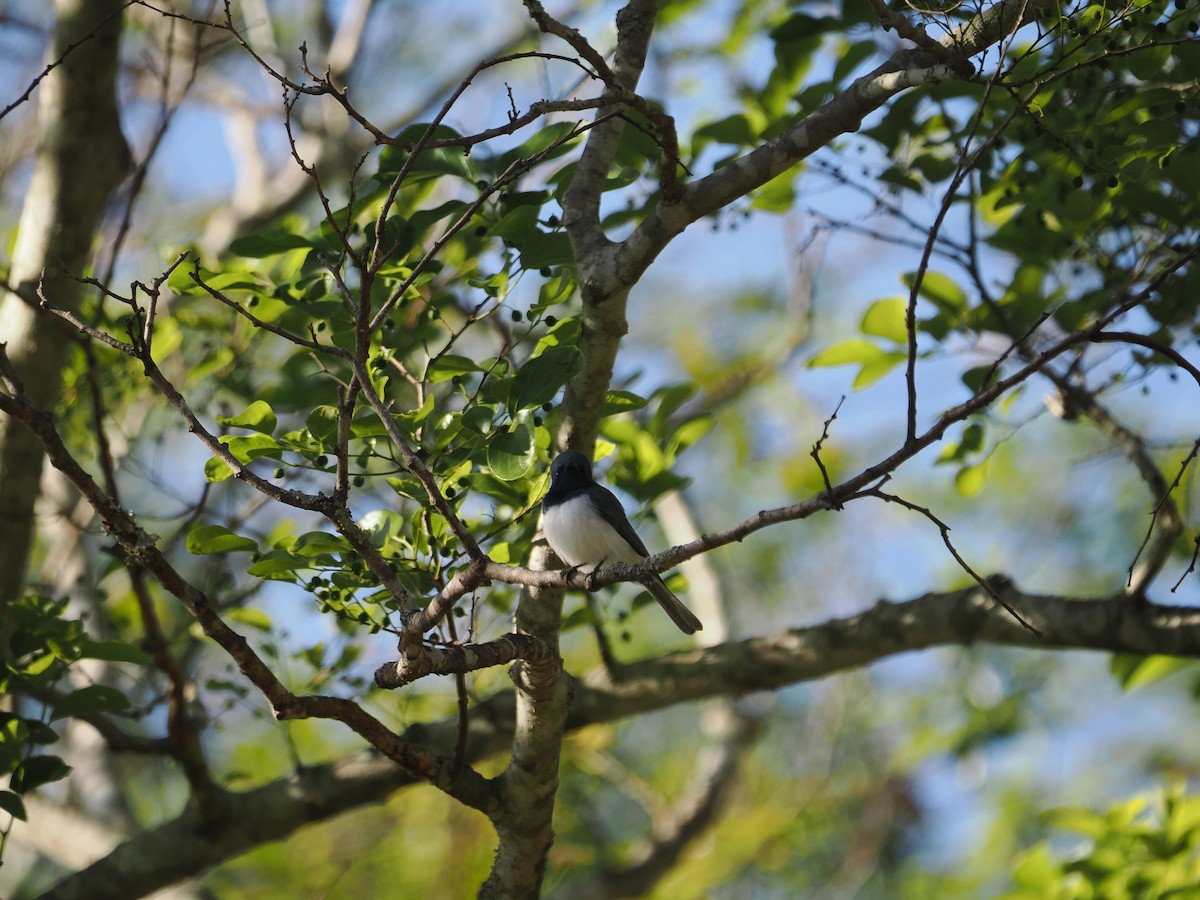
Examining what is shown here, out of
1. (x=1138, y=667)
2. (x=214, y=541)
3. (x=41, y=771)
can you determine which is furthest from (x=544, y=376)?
(x=1138, y=667)

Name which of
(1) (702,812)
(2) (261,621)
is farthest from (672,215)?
(1) (702,812)

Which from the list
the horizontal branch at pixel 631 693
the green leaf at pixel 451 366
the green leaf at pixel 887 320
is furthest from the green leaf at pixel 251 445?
the green leaf at pixel 887 320

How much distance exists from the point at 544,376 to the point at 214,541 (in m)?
0.92

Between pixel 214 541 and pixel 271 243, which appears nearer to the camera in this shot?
pixel 214 541

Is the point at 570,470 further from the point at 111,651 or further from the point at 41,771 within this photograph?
the point at 41,771

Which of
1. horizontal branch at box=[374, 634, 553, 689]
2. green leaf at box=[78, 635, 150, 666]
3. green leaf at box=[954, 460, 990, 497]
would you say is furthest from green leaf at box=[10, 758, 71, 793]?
green leaf at box=[954, 460, 990, 497]

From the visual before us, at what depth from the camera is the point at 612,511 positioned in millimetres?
3820

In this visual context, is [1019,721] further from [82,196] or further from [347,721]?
[82,196]

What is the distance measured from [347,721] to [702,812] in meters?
3.12

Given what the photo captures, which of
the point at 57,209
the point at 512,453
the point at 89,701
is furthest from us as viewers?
the point at 57,209

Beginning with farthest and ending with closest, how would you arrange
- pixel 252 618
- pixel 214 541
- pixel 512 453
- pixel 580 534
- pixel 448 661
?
pixel 252 618, pixel 580 534, pixel 214 541, pixel 512 453, pixel 448 661

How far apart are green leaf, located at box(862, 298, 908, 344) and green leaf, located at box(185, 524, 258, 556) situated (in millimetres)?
2075

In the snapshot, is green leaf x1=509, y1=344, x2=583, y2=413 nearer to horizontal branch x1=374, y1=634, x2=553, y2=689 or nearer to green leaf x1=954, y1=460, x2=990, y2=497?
horizontal branch x1=374, y1=634, x2=553, y2=689

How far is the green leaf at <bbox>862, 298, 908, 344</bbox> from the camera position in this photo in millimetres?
3785
